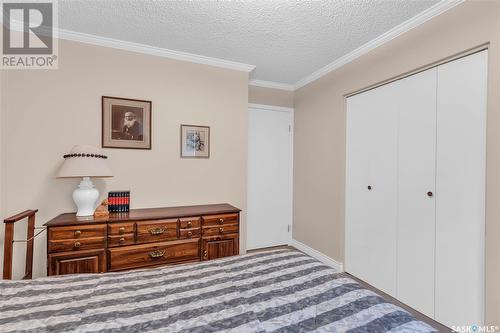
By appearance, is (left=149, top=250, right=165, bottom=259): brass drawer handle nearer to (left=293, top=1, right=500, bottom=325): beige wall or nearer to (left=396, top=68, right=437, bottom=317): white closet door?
(left=293, top=1, right=500, bottom=325): beige wall

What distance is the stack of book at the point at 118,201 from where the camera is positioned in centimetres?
243

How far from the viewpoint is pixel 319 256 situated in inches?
132

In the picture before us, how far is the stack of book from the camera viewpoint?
2.43 meters

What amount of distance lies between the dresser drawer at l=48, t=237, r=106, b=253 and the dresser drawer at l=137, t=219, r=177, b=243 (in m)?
0.30

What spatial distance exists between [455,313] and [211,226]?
6.97ft

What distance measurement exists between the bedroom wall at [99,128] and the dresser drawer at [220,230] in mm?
535

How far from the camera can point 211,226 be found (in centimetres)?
249

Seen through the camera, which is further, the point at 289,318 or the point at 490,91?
the point at 490,91

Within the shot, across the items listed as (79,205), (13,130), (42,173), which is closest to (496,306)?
(79,205)

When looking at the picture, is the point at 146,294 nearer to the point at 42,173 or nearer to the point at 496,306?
the point at 42,173

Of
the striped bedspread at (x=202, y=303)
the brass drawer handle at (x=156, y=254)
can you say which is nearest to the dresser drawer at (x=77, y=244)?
the brass drawer handle at (x=156, y=254)

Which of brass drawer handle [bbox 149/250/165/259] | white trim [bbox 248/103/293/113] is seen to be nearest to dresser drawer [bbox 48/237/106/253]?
brass drawer handle [bbox 149/250/165/259]

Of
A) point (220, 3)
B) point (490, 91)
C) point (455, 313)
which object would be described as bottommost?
point (455, 313)

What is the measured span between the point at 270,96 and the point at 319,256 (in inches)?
96.2
